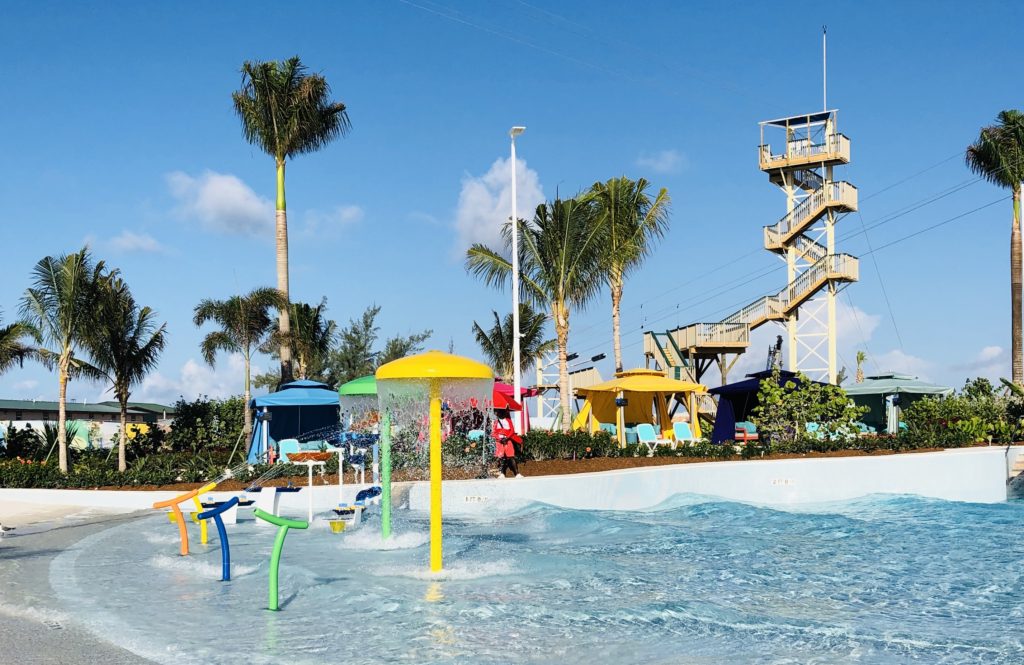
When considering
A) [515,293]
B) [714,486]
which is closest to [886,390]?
[714,486]

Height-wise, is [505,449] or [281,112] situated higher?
[281,112]

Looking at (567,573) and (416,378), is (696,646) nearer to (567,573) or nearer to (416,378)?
(567,573)

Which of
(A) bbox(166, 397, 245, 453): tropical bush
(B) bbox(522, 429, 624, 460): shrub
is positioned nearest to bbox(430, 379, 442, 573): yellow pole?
(B) bbox(522, 429, 624, 460): shrub

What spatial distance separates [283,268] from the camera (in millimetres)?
23266

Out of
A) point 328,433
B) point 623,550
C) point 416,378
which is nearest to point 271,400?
point 328,433

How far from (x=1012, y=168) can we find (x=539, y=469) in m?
23.6

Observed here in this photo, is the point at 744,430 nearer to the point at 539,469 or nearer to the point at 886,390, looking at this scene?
the point at 886,390

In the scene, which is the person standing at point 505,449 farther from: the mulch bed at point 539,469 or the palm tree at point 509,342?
the palm tree at point 509,342

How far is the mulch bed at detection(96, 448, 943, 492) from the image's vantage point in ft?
51.6

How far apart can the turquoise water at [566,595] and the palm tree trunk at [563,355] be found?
9.22 m

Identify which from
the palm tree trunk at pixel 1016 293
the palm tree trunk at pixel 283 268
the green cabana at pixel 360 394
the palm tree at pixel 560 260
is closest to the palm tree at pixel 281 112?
the palm tree trunk at pixel 283 268

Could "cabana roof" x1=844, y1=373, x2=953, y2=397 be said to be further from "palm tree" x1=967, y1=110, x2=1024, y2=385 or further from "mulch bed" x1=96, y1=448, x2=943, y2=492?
"mulch bed" x1=96, y1=448, x2=943, y2=492

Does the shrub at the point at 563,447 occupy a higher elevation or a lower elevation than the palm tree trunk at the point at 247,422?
lower

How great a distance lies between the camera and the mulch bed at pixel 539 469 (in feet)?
51.6
